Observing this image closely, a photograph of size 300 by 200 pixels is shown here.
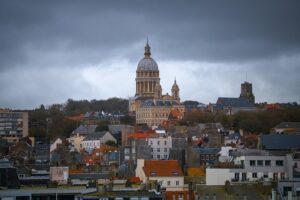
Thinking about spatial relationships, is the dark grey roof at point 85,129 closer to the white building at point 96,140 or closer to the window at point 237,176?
the white building at point 96,140

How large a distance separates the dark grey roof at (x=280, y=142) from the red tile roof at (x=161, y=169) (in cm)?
692

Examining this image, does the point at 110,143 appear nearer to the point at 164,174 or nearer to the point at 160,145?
the point at 160,145

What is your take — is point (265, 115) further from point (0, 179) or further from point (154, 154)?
point (0, 179)

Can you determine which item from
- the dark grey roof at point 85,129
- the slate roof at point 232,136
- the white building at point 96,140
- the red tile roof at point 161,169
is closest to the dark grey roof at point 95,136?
the white building at point 96,140

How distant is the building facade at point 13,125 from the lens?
167625 mm

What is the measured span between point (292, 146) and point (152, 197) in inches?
1017

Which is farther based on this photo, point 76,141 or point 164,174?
point 76,141

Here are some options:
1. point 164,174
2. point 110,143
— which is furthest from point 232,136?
point 164,174

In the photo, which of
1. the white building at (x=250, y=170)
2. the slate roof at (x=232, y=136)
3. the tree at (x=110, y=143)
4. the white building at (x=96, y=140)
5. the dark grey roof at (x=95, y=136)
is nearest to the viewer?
Answer: the white building at (x=250, y=170)

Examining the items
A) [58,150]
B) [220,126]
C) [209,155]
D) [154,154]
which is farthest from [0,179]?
[220,126]

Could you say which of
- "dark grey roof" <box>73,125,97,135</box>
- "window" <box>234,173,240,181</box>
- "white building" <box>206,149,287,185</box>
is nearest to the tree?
"dark grey roof" <box>73,125,97,135</box>

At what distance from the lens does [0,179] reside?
2228 inches

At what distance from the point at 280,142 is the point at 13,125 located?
342 feet

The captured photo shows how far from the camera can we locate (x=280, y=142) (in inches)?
Answer: 2891
